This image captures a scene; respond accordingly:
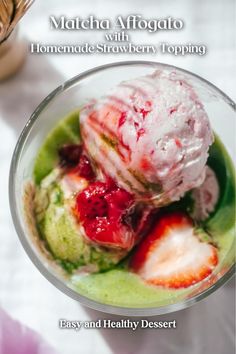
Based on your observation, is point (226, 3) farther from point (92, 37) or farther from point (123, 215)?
point (123, 215)

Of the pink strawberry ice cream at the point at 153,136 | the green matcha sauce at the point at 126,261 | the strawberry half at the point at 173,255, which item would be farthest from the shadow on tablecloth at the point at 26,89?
the strawberry half at the point at 173,255

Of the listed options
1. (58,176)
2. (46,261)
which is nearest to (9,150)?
(58,176)

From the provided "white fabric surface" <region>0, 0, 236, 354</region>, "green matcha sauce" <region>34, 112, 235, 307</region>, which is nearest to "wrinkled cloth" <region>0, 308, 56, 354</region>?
"white fabric surface" <region>0, 0, 236, 354</region>

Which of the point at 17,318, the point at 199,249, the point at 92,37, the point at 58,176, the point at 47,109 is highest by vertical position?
the point at 92,37

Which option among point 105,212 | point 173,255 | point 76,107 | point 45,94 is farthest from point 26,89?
point 173,255

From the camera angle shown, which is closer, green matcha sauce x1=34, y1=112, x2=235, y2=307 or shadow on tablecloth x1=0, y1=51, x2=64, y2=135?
green matcha sauce x1=34, y1=112, x2=235, y2=307

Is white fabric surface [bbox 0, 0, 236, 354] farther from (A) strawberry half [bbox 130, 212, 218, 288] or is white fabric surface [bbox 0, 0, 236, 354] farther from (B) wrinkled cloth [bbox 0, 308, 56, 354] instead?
(A) strawberry half [bbox 130, 212, 218, 288]

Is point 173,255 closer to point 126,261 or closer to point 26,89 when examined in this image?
point 126,261
